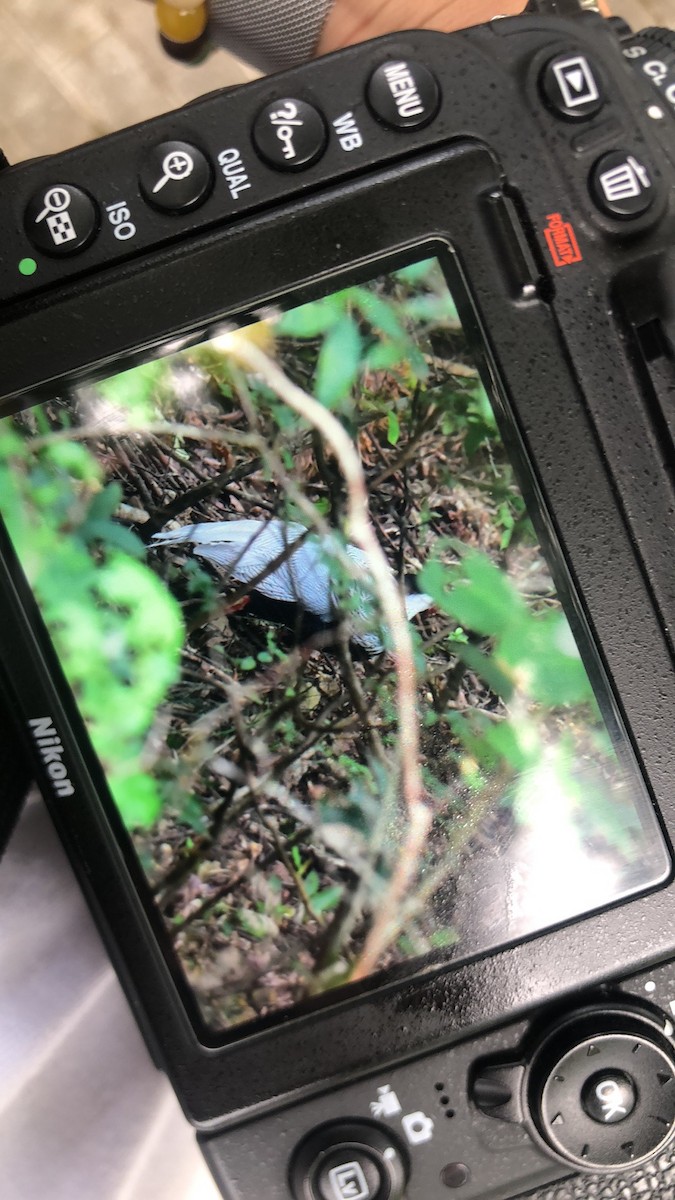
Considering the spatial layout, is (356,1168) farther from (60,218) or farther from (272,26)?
(272,26)

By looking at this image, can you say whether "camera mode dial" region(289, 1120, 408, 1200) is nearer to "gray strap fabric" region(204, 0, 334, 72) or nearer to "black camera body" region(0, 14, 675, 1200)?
"black camera body" region(0, 14, 675, 1200)

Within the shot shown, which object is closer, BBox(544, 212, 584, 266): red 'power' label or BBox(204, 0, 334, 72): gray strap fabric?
BBox(544, 212, 584, 266): red 'power' label

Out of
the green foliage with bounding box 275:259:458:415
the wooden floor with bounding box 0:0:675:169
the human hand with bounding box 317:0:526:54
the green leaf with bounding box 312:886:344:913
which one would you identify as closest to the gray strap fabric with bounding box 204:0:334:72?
the human hand with bounding box 317:0:526:54

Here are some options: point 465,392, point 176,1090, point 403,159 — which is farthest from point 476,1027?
point 403,159

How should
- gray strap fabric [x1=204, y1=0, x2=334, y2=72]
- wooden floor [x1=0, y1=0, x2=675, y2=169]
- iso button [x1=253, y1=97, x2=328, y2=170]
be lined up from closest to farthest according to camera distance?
iso button [x1=253, y1=97, x2=328, y2=170]
gray strap fabric [x1=204, y1=0, x2=334, y2=72]
wooden floor [x1=0, y1=0, x2=675, y2=169]

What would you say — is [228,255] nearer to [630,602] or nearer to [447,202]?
[447,202]

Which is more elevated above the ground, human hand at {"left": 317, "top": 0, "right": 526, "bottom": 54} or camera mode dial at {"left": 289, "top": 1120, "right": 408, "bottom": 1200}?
human hand at {"left": 317, "top": 0, "right": 526, "bottom": 54}

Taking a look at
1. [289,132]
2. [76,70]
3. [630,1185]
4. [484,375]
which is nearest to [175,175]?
[289,132]
